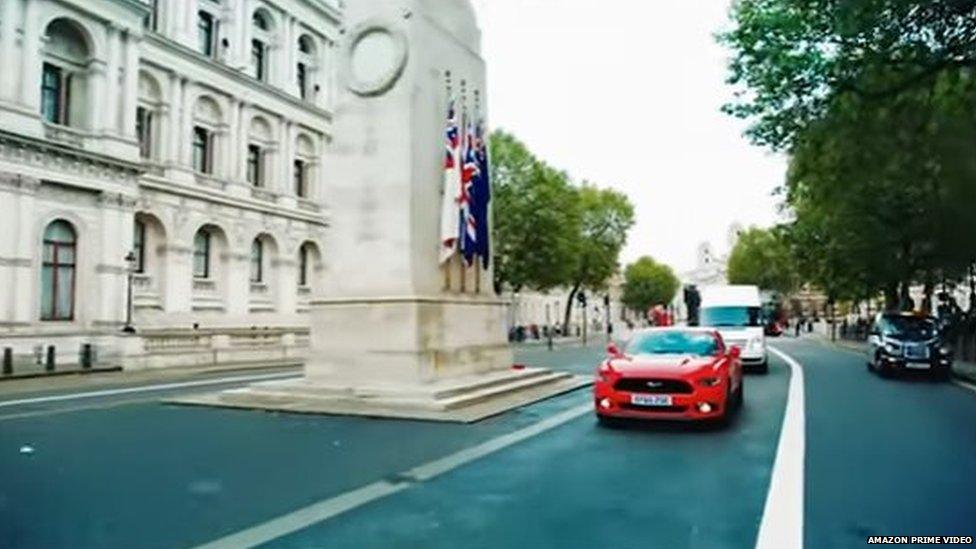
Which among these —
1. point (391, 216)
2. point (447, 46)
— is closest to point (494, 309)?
point (391, 216)

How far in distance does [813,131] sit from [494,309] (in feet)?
30.6

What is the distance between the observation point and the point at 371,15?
53.9 ft

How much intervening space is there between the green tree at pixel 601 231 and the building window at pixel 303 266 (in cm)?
2652

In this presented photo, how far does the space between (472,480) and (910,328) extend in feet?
66.8

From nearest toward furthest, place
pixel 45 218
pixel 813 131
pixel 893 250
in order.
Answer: pixel 813 131 → pixel 45 218 → pixel 893 250

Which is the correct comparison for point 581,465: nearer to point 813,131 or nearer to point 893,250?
point 813,131

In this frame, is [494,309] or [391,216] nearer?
[391,216]

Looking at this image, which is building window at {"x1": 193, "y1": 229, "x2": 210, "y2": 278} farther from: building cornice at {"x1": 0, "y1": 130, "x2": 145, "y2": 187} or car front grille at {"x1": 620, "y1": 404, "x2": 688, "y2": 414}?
car front grille at {"x1": 620, "y1": 404, "x2": 688, "y2": 414}

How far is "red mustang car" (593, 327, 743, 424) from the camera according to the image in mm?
11648

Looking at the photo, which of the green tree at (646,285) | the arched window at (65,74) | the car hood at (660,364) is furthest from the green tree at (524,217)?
the green tree at (646,285)

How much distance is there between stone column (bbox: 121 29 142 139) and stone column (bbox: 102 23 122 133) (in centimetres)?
40

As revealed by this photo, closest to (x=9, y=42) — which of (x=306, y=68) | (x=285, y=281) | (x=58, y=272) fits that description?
(x=58, y=272)

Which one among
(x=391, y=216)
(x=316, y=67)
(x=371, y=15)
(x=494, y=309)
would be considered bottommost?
(x=494, y=309)

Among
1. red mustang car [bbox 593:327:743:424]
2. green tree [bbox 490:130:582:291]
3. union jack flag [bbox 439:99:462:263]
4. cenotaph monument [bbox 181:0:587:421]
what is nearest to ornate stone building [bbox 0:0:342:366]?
green tree [bbox 490:130:582:291]
